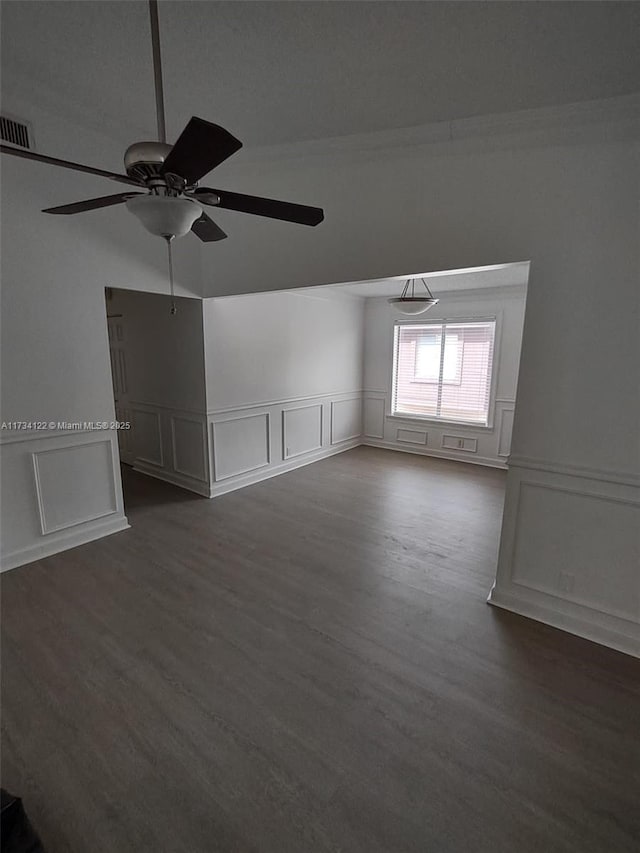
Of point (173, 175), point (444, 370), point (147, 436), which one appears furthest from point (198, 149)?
point (444, 370)

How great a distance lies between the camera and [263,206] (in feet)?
5.46

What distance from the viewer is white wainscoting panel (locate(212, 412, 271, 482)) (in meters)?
4.59

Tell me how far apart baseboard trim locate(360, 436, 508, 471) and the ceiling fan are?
5135 mm

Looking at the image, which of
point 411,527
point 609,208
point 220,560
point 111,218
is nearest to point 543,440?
point 609,208

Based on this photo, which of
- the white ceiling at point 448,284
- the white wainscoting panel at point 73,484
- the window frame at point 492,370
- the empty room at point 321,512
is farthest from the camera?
the window frame at point 492,370

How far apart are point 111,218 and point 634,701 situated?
4.81 metres

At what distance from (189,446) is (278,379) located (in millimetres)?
1424

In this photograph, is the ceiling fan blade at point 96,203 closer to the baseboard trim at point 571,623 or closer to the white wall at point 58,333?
the white wall at point 58,333

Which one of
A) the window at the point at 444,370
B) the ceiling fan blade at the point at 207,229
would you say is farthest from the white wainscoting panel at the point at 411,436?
the ceiling fan blade at the point at 207,229

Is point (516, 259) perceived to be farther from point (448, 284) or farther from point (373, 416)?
point (373, 416)

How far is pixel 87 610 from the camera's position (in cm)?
262

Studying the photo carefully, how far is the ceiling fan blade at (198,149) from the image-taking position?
3.82 ft

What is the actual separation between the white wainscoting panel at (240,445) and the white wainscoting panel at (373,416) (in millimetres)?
2451

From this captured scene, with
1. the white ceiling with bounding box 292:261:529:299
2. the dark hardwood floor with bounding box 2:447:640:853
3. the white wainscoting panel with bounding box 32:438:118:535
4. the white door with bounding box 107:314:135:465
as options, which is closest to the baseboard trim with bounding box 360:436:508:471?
the white ceiling with bounding box 292:261:529:299
